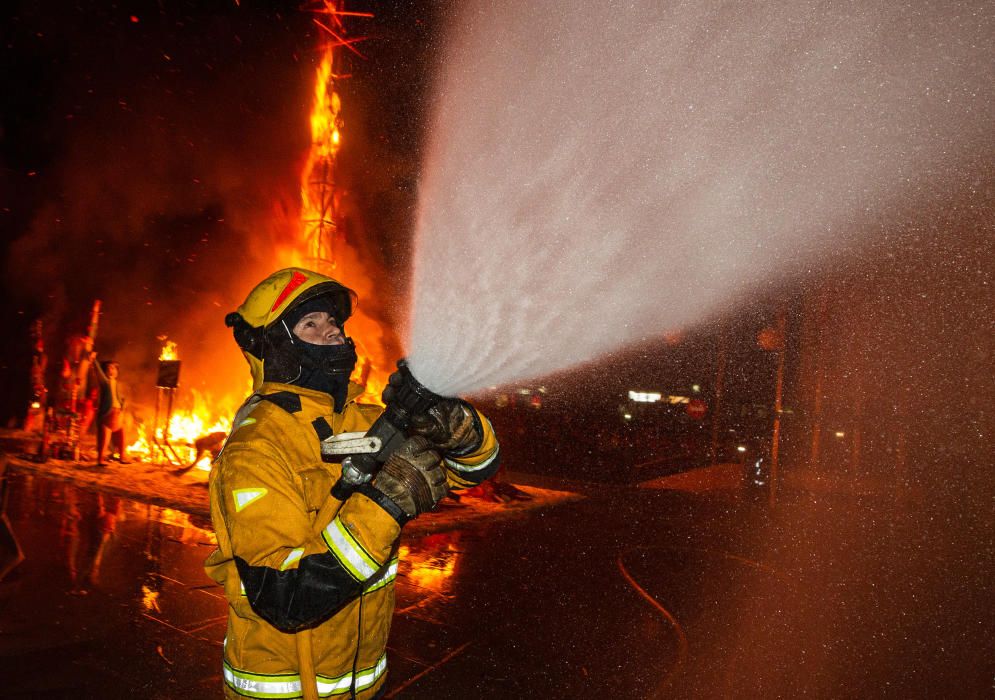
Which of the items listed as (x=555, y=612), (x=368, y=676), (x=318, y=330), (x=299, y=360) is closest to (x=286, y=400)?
(x=299, y=360)

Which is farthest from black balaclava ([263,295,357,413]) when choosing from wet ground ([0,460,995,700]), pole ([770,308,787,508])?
pole ([770,308,787,508])

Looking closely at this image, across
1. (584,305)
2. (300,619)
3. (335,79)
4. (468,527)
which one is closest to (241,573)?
(300,619)

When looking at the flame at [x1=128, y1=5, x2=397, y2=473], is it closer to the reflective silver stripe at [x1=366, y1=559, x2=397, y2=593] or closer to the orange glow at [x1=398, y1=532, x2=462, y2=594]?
the orange glow at [x1=398, y1=532, x2=462, y2=594]

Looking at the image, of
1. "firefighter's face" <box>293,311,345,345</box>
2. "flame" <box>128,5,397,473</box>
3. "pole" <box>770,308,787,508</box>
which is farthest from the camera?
"flame" <box>128,5,397,473</box>

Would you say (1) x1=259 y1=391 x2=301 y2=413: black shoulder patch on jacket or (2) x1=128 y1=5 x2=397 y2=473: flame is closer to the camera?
(1) x1=259 y1=391 x2=301 y2=413: black shoulder patch on jacket

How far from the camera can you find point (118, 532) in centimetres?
639

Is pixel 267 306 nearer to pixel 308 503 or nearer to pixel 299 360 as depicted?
pixel 299 360

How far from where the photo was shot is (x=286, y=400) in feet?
6.40

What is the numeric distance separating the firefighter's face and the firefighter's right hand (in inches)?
21.5

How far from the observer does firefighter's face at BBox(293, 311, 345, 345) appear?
206 cm

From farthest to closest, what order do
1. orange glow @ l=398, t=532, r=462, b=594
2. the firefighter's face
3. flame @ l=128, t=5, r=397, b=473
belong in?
flame @ l=128, t=5, r=397, b=473 < orange glow @ l=398, t=532, r=462, b=594 < the firefighter's face

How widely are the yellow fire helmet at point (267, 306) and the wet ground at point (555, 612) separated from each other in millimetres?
2373

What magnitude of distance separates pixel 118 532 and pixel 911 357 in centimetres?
4811

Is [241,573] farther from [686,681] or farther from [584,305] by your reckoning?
[686,681]
